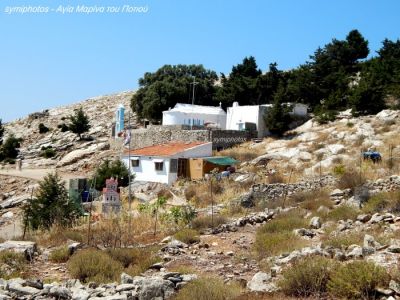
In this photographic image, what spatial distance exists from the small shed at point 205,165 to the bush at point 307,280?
2365 cm

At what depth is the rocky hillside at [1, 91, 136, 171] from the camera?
156 ft

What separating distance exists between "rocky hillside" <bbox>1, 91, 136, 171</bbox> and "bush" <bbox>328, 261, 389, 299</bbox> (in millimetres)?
39847

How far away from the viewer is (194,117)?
1847 inches

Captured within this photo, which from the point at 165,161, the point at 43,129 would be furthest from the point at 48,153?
the point at 165,161

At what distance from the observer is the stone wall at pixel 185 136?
121ft

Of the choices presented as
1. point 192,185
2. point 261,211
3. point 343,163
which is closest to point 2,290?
point 261,211

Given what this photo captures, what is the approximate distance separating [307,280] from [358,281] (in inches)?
33.0

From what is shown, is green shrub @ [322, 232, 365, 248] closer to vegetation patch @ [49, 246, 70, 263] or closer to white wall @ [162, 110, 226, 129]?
vegetation patch @ [49, 246, 70, 263]

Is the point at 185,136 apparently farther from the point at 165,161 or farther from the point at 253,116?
the point at 165,161

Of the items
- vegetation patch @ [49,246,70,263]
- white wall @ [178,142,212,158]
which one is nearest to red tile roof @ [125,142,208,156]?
white wall @ [178,142,212,158]

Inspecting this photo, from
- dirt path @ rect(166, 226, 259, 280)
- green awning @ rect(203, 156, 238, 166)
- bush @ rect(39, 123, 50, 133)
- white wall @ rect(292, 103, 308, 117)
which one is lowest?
dirt path @ rect(166, 226, 259, 280)

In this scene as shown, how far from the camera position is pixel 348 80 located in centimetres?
4628

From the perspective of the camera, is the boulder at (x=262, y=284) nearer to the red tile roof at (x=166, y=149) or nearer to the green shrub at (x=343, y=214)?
the green shrub at (x=343, y=214)

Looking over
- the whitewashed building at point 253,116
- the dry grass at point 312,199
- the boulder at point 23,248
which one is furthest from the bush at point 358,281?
the whitewashed building at point 253,116
